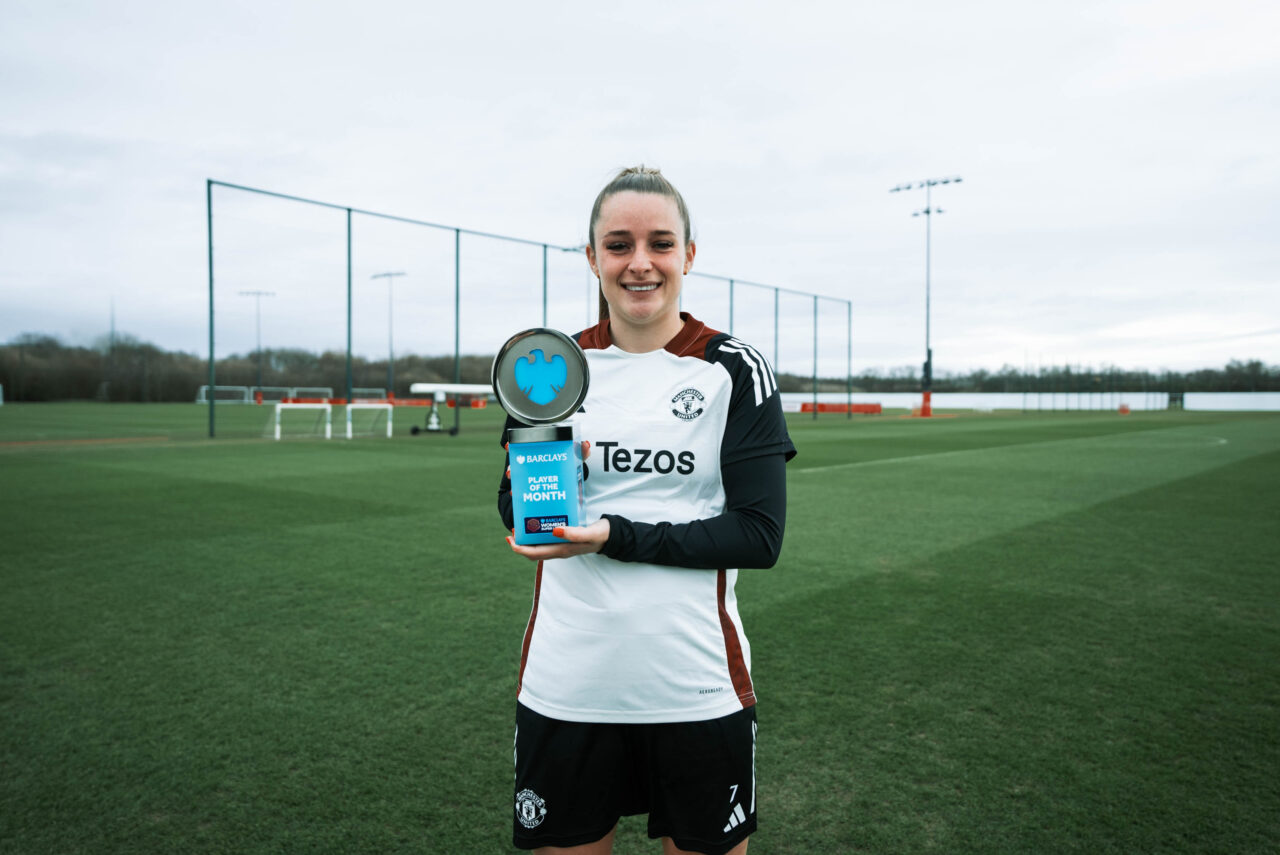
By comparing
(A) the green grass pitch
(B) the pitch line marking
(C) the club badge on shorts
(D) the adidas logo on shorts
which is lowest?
(A) the green grass pitch

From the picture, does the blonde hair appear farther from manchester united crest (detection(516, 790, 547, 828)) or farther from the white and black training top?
manchester united crest (detection(516, 790, 547, 828))

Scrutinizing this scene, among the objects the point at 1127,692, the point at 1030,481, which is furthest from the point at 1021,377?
the point at 1127,692

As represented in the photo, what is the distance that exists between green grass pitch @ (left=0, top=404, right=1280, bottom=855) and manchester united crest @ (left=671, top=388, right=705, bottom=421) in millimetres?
1554

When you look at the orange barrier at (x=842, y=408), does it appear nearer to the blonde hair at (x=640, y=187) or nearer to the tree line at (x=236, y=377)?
the tree line at (x=236, y=377)

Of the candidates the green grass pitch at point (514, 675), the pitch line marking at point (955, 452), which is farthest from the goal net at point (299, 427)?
the pitch line marking at point (955, 452)

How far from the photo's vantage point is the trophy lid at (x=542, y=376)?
1.34 m

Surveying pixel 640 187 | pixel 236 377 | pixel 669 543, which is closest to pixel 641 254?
pixel 640 187

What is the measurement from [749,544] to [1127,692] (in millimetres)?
2891

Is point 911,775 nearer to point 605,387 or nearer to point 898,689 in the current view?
point 898,689

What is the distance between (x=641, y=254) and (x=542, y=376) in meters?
0.31

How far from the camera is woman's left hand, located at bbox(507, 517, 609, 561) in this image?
1270 mm

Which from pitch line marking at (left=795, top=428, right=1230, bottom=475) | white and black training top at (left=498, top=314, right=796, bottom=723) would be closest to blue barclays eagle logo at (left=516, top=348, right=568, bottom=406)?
white and black training top at (left=498, top=314, right=796, bottom=723)

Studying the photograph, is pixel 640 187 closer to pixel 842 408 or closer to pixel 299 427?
pixel 299 427

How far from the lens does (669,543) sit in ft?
4.53
